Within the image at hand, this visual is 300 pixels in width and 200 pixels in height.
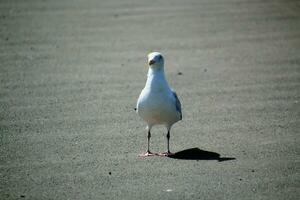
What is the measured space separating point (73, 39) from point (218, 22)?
3200 mm

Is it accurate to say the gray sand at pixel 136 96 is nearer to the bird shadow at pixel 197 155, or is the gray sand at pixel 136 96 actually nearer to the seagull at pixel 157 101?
the bird shadow at pixel 197 155

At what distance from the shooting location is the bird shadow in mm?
7363

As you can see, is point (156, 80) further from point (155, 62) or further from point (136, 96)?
point (136, 96)

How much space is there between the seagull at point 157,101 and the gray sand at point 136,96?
1.57 feet

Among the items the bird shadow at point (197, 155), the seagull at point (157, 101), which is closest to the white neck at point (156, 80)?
the seagull at point (157, 101)

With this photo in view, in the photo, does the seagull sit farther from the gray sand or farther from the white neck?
the gray sand

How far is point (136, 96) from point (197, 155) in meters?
2.60

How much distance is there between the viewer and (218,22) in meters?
13.5

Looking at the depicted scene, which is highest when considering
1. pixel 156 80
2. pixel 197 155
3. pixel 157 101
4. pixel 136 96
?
pixel 136 96

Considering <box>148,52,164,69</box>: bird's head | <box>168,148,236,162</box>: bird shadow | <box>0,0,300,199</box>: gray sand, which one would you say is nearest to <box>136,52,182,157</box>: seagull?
<box>148,52,164,69</box>: bird's head

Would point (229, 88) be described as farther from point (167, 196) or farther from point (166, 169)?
point (167, 196)

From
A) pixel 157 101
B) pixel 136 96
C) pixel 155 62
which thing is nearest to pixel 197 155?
pixel 157 101

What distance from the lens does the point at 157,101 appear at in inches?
288

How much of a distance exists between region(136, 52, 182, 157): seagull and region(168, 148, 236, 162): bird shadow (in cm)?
14
